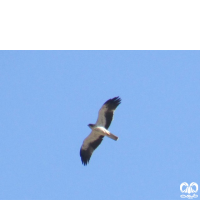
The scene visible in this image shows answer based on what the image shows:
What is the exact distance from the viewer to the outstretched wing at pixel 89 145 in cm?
1861

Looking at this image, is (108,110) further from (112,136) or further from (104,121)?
(112,136)

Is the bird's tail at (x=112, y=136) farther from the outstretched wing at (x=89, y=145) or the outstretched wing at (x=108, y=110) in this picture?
the outstretched wing at (x=89, y=145)

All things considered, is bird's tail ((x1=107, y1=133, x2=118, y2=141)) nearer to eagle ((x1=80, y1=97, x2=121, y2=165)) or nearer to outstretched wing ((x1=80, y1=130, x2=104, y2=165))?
eagle ((x1=80, y1=97, x2=121, y2=165))

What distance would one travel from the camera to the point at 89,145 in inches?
747
